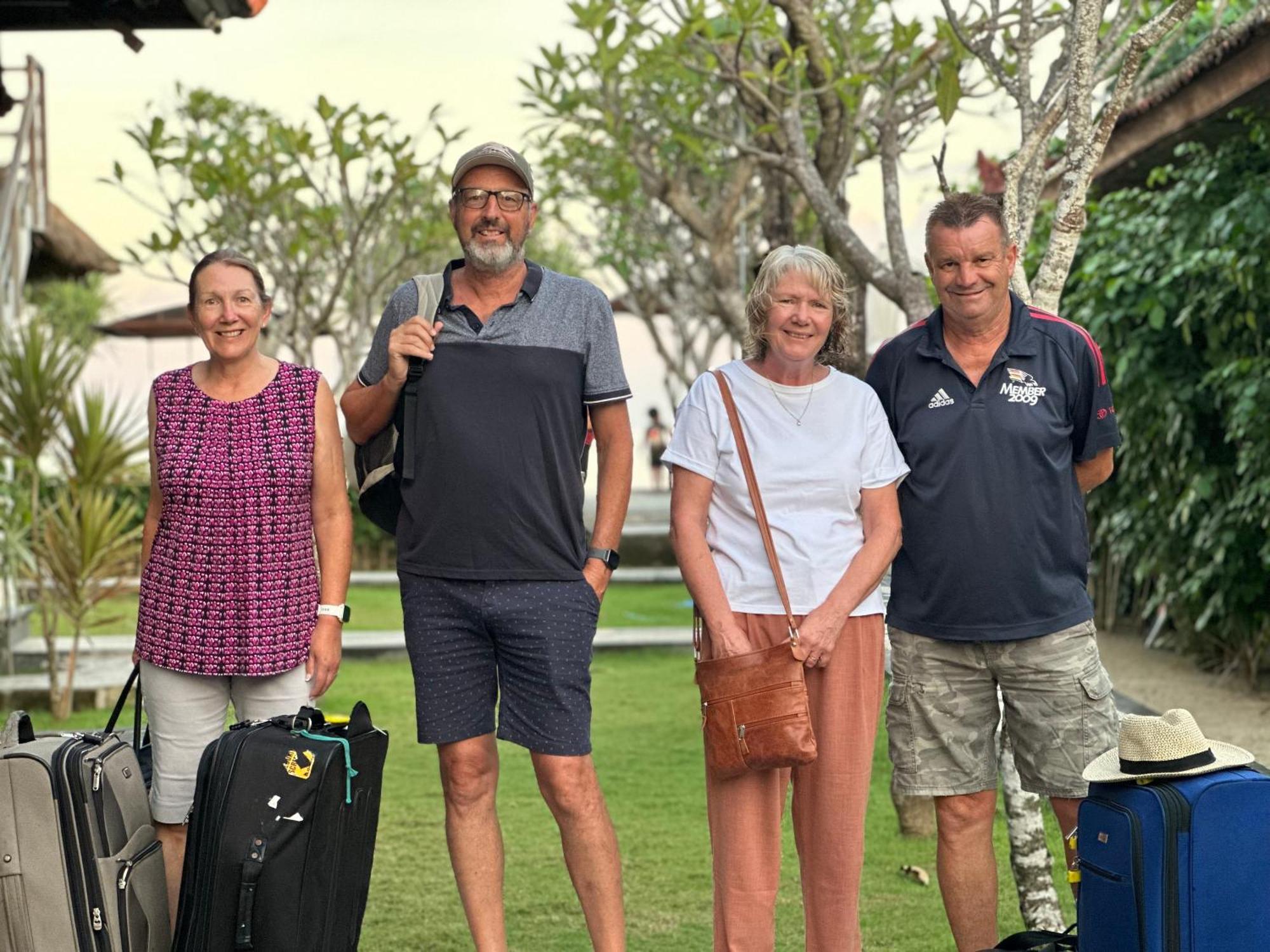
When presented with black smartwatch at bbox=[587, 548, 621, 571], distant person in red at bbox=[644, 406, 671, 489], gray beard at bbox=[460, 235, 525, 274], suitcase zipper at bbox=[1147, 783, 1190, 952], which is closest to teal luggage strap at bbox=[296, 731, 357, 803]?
black smartwatch at bbox=[587, 548, 621, 571]

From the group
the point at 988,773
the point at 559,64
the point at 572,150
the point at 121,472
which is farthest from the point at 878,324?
the point at 988,773

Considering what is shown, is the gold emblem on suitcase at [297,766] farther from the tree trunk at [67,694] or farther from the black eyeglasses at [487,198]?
the tree trunk at [67,694]

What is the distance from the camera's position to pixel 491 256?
3494 mm

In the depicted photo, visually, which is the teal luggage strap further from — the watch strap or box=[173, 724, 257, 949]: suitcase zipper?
the watch strap

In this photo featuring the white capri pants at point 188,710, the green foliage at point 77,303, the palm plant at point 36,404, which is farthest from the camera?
the green foliage at point 77,303

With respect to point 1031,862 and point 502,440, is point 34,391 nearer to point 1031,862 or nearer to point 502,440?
point 502,440

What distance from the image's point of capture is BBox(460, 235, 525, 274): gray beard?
3494 mm

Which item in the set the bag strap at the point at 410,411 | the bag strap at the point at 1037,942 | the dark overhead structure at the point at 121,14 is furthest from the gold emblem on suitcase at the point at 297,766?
the dark overhead structure at the point at 121,14

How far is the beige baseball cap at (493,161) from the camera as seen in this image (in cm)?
349

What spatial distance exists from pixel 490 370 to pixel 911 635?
112cm

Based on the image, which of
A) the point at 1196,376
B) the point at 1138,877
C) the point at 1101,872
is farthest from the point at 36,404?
the point at 1138,877

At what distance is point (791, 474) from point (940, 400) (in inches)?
15.6

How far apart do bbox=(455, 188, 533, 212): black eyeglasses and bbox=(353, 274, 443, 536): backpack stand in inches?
7.8

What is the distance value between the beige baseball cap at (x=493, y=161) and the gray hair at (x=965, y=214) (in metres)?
0.91
